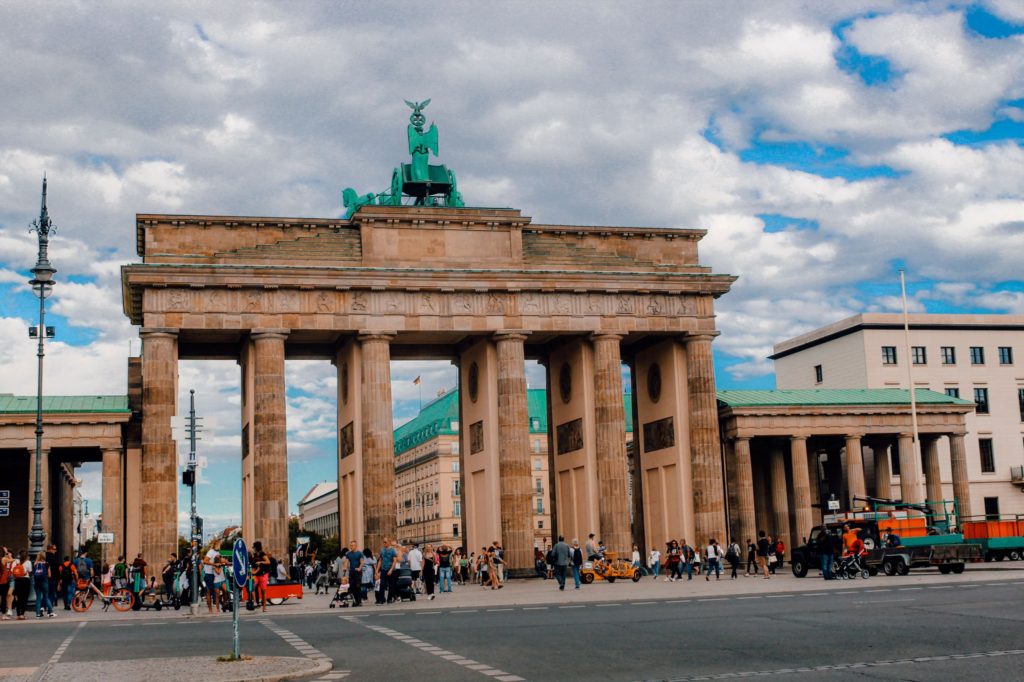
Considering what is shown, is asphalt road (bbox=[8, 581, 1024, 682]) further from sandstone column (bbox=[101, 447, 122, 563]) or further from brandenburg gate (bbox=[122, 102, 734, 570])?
sandstone column (bbox=[101, 447, 122, 563])

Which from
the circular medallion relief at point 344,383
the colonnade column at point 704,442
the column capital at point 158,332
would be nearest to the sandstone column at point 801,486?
the colonnade column at point 704,442

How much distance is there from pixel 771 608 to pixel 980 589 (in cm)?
709

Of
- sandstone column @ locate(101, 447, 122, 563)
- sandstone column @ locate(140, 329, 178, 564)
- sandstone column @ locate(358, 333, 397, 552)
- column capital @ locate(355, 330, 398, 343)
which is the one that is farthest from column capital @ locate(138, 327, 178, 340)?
sandstone column @ locate(358, 333, 397, 552)

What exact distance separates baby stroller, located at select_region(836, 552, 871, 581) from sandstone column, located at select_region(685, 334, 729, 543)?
1610cm

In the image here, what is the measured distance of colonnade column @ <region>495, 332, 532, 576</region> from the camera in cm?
5572

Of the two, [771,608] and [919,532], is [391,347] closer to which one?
[919,532]

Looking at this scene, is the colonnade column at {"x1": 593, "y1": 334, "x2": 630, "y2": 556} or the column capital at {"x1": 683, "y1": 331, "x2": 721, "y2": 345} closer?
the colonnade column at {"x1": 593, "y1": 334, "x2": 630, "y2": 556}

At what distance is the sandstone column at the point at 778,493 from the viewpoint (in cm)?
6925

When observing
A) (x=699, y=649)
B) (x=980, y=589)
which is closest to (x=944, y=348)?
(x=980, y=589)

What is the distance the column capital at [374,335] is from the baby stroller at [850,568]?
23.6 metres

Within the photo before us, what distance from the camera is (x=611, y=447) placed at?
58.0 m

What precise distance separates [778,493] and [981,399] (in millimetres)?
24864

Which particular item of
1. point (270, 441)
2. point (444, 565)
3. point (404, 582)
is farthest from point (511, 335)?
point (404, 582)

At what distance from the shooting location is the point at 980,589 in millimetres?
29719
